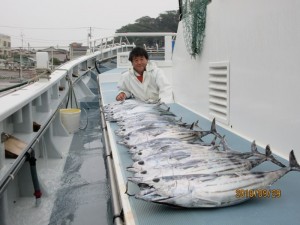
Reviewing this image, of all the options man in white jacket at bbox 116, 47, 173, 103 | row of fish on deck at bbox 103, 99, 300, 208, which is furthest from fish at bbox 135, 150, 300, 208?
man in white jacket at bbox 116, 47, 173, 103

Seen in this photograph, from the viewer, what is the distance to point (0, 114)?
2.55m

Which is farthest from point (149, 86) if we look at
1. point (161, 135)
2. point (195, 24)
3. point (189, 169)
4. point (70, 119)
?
point (189, 169)

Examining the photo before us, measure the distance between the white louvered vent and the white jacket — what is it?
710mm

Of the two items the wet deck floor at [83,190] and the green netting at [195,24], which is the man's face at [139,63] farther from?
the wet deck floor at [83,190]

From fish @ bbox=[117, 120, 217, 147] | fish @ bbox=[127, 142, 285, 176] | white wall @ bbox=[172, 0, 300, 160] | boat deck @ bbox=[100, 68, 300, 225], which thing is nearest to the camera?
boat deck @ bbox=[100, 68, 300, 225]

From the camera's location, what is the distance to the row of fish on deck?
6.20 ft

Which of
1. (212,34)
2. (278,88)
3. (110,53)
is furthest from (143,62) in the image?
(110,53)

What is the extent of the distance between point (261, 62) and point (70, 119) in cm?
370

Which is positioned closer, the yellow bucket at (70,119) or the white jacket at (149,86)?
the white jacket at (149,86)

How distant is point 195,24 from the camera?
5.08 m

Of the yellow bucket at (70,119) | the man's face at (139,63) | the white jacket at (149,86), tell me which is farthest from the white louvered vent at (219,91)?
the yellow bucket at (70,119)

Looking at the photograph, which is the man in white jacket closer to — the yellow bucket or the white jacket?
the white jacket

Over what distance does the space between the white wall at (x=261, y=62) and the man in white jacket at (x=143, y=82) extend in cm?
82

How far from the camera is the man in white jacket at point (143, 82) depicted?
16.7ft
